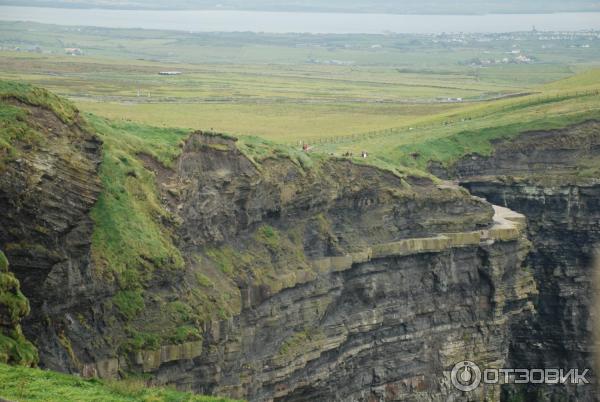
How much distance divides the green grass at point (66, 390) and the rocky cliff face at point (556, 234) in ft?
166

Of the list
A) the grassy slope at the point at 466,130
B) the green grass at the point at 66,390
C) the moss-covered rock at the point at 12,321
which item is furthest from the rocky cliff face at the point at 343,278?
the green grass at the point at 66,390

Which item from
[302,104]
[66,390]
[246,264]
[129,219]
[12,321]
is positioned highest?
[12,321]

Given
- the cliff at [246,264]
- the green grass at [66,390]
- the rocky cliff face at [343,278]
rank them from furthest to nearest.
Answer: the rocky cliff face at [343,278] → the cliff at [246,264] → the green grass at [66,390]

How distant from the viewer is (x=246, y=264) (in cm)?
5975

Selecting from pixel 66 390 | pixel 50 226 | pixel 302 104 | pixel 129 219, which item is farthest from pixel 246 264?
pixel 302 104

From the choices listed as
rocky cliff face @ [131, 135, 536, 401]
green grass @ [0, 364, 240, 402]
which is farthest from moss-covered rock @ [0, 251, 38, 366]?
rocky cliff face @ [131, 135, 536, 401]

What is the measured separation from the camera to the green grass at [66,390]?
3241 centimetres

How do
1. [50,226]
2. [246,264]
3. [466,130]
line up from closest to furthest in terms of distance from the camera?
[50,226], [246,264], [466,130]

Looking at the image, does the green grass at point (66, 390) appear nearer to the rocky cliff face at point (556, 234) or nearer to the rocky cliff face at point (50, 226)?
the rocky cliff face at point (50, 226)

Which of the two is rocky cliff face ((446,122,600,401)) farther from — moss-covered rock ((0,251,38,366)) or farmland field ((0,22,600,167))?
moss-covered rock ((0,251,38,366))

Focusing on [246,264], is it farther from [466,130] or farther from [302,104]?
[302,104]

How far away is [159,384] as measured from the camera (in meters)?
49.6

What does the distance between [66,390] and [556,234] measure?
197 ft

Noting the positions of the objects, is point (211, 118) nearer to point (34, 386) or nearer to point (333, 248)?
point (333, 248)
